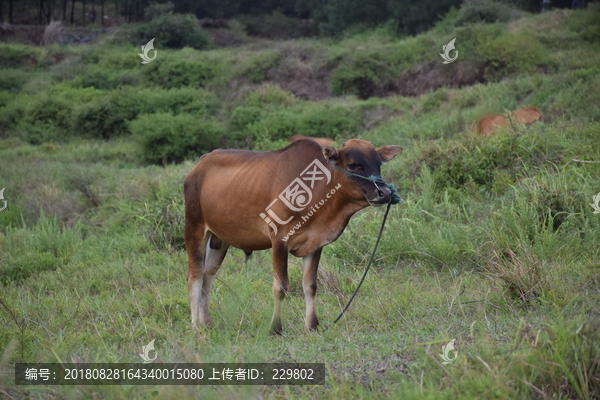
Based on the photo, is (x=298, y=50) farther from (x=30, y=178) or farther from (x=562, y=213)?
(x=562, y=213)

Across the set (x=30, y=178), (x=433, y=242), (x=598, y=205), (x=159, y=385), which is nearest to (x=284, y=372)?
(x=159, y=385)

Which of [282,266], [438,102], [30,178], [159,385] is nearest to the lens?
[159,385]

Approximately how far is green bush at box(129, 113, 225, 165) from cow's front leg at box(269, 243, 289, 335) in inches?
418

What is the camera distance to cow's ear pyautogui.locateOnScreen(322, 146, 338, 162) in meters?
4.39

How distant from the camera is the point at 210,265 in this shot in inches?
209

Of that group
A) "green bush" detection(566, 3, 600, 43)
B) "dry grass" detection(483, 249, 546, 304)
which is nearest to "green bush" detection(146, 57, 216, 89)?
"green bush" detection(566, 3, 600, 43)

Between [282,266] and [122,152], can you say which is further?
[122,152]

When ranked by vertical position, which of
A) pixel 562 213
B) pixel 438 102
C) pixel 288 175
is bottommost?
pixel 438 102

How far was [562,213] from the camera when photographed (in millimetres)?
6352

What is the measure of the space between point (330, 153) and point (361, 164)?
0.23 meters

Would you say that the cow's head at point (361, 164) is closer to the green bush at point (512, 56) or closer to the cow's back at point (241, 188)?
the cow's back at point (241, 188)

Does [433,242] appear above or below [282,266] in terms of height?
below

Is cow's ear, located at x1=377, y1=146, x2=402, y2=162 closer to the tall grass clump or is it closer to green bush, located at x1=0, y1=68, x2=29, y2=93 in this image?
the tall grass clump

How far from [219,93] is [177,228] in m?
13.9
